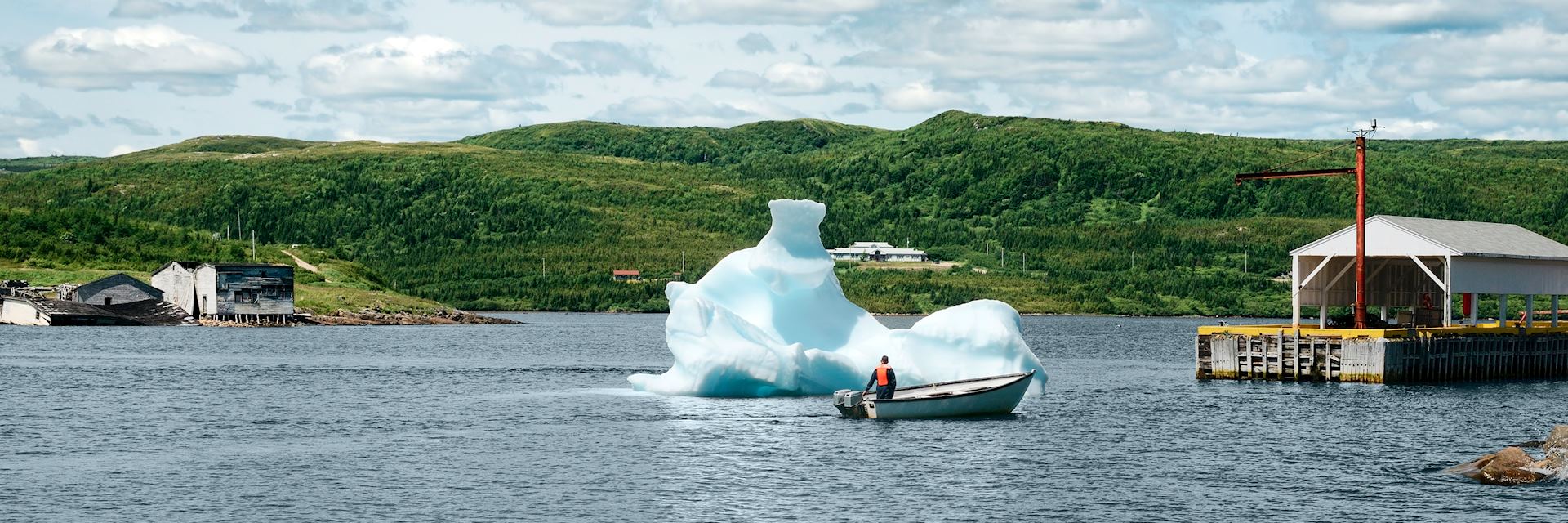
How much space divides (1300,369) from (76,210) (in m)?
153

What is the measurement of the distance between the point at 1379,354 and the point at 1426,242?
19.6 ft

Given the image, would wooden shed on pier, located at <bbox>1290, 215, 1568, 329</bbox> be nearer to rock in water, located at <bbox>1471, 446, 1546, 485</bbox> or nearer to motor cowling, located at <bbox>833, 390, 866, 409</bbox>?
motor cowling, located at <bbox>833, 390, 866, 409</bbox>

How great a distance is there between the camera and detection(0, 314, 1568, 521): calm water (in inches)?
1491

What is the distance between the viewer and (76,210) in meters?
188

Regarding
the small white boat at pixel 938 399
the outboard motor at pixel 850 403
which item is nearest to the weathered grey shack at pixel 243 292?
the small white boat at pixel 938 399

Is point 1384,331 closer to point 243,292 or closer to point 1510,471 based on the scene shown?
point 1510,471

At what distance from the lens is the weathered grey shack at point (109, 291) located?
144m

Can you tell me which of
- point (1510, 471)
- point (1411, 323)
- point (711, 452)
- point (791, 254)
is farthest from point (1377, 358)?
point (711, 452)

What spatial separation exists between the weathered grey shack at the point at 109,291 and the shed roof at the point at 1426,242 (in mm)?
103929

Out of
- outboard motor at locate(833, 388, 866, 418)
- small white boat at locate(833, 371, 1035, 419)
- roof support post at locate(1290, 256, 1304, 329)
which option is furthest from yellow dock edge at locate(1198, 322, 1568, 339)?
outboard motor at locate(833, 388, 866, 418)

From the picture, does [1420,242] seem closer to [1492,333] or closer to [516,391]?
[1492,333]

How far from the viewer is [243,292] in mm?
144000

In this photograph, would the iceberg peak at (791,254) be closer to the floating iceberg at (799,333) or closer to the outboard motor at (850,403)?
the floating iceberg at (799,333)

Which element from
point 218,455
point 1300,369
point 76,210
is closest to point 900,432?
point 218,455
